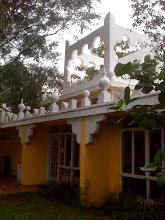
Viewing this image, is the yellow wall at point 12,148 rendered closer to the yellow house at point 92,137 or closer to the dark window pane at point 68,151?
the yellow house at point 92,137

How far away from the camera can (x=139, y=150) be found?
254 inches

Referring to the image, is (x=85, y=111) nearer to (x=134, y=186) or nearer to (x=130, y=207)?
(x=134, y=186)

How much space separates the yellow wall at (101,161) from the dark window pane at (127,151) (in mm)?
168

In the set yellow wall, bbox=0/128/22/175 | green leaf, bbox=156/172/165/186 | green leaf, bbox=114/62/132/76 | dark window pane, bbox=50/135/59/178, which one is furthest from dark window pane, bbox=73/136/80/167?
green leaf, bbox=156/172/165/186

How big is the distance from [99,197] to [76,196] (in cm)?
76

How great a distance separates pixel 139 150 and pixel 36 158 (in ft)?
17.3

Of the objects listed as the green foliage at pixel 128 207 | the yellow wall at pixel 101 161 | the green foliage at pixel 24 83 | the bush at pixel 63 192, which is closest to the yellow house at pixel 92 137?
the yellow wall at pixel 101 161

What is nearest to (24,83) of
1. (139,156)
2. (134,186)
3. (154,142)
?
(139,156)

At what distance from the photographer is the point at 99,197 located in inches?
263

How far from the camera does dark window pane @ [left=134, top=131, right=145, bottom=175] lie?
6.32m

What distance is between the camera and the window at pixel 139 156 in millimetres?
5926

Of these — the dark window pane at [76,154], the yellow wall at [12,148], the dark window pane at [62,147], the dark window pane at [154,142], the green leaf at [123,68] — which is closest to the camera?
the green leaf at [123,68]

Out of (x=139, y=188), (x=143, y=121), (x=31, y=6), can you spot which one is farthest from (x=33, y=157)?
(x=143, y=121)

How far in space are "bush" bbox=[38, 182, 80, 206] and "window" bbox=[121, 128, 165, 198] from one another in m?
1.44
